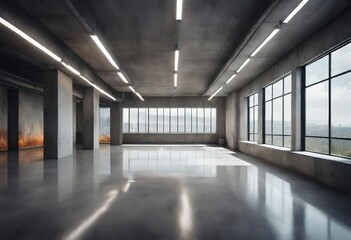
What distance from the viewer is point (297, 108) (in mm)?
9297

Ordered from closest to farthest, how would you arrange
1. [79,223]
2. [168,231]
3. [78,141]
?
[168,231] < [79,223] < [78,141]

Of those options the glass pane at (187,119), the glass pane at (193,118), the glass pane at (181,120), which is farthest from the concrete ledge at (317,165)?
the glass pane at (181,120)

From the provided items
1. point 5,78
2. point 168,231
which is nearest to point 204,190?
point 168,231

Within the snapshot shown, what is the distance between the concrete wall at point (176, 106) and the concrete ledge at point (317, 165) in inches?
506

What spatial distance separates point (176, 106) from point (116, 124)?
6667mm

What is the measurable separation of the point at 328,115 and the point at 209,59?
19.9 feet

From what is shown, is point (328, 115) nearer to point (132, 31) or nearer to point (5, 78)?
point (132, 31)

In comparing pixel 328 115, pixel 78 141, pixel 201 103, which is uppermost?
pixel 201 103

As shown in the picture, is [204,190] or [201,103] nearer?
[204,190]

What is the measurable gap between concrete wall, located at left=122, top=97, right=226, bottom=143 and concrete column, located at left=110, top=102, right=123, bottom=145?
36.0 inches

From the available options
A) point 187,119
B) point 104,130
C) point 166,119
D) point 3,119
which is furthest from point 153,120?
point 3,119

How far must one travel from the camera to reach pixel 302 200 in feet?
17.6

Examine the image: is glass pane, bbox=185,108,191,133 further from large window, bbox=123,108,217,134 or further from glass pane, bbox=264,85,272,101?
glass pane, bbox=264,85,272,101

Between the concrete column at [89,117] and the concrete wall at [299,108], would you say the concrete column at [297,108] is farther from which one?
the concrete column at [89,117]
